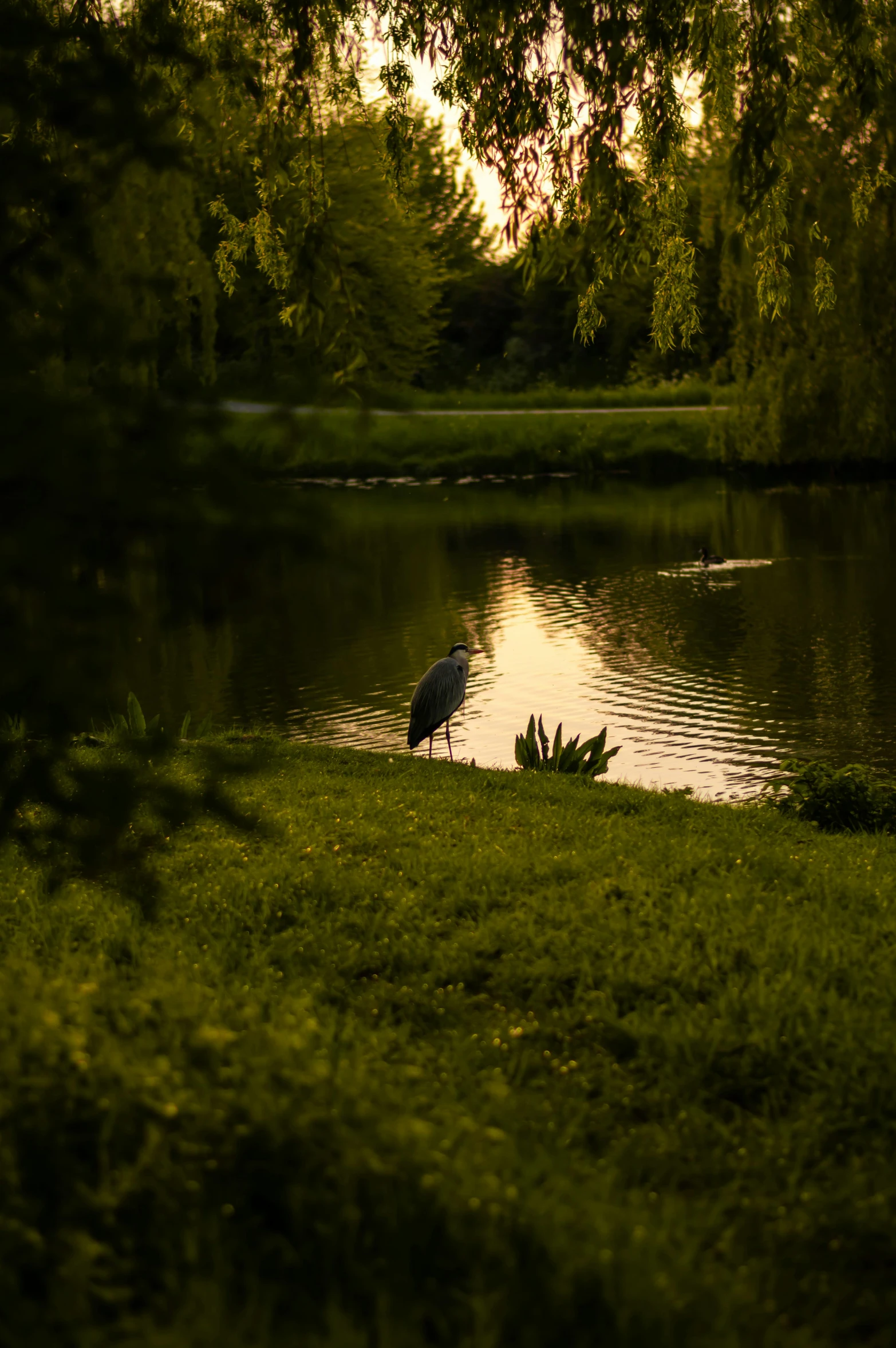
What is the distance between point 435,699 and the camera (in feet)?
35.4

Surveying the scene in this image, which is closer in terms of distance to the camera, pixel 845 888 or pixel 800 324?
pixel 845 888

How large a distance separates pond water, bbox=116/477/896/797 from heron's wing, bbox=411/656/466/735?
93cm

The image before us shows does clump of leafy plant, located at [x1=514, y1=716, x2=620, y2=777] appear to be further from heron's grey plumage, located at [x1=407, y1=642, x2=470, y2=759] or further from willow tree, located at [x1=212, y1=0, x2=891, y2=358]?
willow tree, located at [x1=212, y1=0, x2=891, y2=358]

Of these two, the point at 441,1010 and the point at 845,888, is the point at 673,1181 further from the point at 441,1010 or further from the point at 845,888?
the point at 845,888

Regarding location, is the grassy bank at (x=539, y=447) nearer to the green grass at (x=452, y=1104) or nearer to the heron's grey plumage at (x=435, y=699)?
the heron's grey plumage at (x=435, y=699)

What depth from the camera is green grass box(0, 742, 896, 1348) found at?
2672 millimetres

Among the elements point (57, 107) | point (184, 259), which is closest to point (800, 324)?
point (184, 259)

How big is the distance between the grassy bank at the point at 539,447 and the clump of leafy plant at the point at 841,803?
2581cm

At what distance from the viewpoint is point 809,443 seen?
101 ft

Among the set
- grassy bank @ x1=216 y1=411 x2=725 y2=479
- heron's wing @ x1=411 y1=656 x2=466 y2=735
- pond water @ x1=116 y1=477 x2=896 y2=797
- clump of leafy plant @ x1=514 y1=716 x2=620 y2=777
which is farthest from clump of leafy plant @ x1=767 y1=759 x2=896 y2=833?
grassy bank @ x1=216 y1=411 x2=725 y2=479

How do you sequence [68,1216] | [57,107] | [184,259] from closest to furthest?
1. [68,1216]
2. [57,107]
3. [184,259]

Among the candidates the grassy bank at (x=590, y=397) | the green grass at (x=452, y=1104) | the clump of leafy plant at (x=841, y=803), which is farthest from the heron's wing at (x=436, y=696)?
the grassy bank at (x=590, y=397)

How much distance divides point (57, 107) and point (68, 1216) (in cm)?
294

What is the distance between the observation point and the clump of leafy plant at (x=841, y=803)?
8148 millimetres
